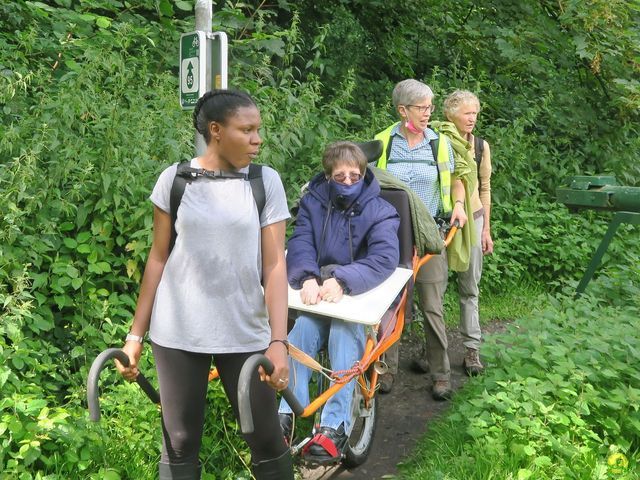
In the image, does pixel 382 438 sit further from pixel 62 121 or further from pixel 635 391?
pixel 62 121

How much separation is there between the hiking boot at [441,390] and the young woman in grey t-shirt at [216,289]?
2543 millimetres

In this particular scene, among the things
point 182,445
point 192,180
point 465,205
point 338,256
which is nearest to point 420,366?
point 465,205

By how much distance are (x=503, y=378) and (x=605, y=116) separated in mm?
6173

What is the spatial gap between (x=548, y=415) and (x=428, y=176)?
1894 millimetres

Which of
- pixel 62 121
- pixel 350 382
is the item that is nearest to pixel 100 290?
pixel 62 121

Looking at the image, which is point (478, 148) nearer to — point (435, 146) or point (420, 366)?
point (435, 146)

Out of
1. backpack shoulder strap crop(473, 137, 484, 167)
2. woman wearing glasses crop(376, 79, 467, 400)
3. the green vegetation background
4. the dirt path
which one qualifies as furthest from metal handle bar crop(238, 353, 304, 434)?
backpack shoulder strap crop(473, 137, 484, 167)

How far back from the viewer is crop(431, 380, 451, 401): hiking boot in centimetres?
529


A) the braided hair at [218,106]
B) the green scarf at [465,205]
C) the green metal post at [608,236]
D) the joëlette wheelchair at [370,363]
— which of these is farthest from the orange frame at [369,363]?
the green metal post at [608,236]

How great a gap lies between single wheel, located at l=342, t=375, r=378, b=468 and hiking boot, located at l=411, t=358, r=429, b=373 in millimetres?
1380

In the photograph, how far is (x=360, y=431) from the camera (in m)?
4.48

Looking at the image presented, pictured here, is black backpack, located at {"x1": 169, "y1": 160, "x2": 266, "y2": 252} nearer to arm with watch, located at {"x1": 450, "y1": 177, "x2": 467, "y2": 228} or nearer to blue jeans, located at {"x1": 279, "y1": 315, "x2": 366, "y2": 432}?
blue jeans, located at {"x1": 279, "y1": 315, "x2": 366, "y2": 432}

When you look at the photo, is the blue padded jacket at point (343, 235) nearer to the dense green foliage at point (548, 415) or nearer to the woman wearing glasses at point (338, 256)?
the woman wearing glasses at point (338, 256)

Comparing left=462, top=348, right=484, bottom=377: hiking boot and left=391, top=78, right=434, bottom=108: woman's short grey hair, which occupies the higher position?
left=391, top=78, right=434, bottom=108: woman's short grey hair
